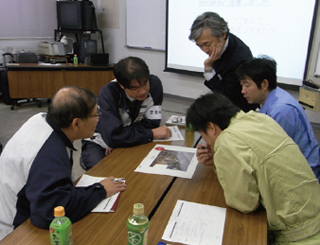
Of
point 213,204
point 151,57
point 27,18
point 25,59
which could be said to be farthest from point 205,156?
point 27,18

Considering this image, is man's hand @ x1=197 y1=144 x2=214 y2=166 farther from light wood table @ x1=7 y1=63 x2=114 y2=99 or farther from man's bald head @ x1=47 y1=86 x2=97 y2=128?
light wood table @ x1=7 y1=63 x2=114 y2=99

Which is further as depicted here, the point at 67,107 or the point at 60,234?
the point at 67,107

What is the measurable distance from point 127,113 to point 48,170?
1003mm

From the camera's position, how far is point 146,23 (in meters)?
5.60

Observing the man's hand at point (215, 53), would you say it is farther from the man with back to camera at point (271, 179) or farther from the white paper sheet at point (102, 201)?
the white paper sheet at point (102, 201)

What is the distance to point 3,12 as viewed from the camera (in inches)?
217

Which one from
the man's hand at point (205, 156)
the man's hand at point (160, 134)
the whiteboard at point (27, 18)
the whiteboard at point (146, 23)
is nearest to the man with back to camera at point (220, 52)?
the man's hand at point (160, 134)

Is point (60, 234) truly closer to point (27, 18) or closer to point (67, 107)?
point (67, 107)

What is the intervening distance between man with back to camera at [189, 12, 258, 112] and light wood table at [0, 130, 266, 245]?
2.60 feet

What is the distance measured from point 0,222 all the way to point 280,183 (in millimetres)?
1135

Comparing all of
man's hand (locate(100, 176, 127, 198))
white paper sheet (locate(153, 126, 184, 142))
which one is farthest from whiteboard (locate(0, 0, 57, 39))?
man's hand (locate(100, 176, 127, 198))

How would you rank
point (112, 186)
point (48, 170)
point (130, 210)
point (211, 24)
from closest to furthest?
point (48, 170) < point (130, 210) < point (112, 186) < point (211, 24)

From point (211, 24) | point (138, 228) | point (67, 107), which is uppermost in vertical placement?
point (211, 24)

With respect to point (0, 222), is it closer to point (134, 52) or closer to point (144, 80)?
point (144, 80)
